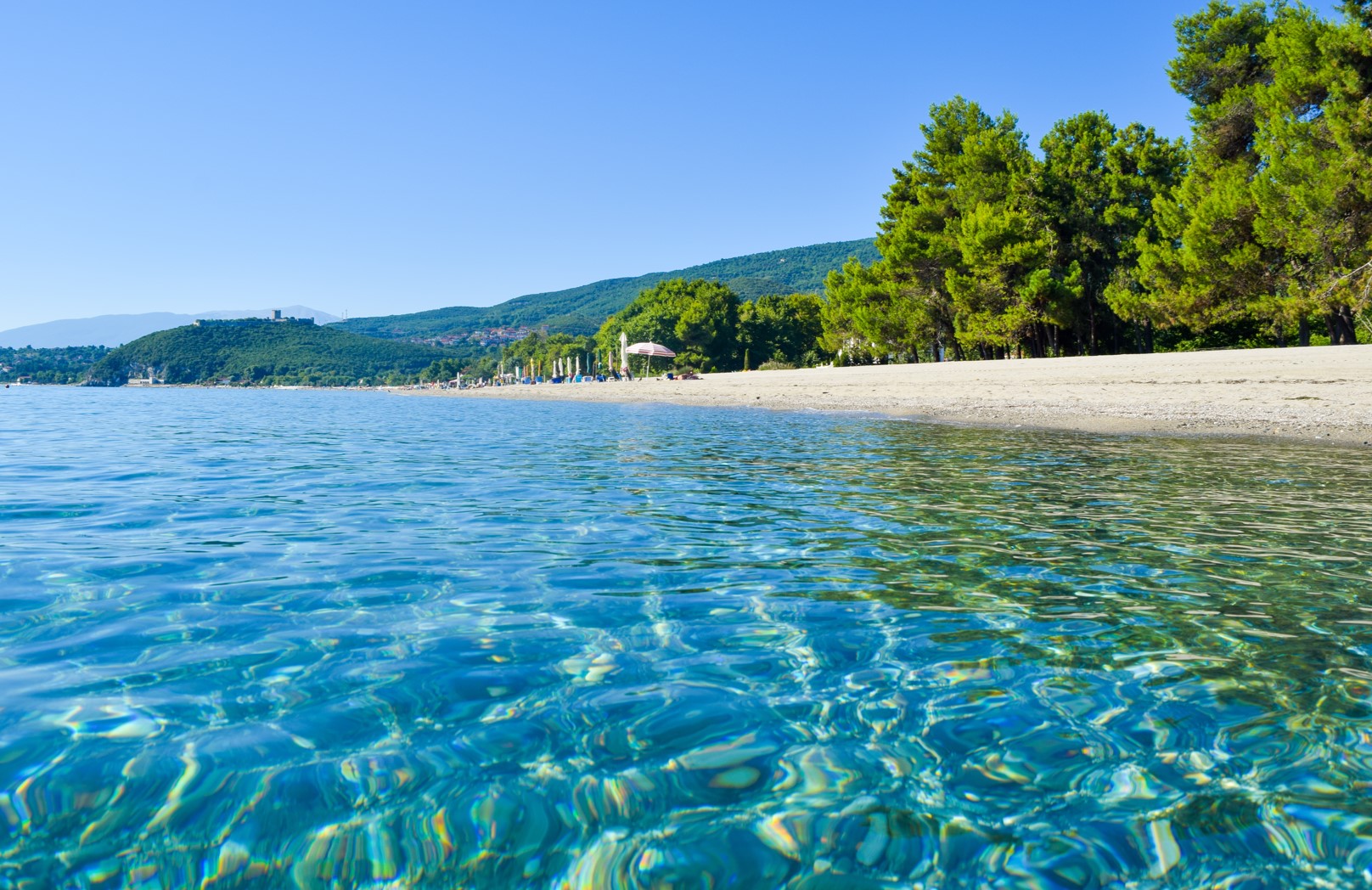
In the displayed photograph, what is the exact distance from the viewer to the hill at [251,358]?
15138 centimetres

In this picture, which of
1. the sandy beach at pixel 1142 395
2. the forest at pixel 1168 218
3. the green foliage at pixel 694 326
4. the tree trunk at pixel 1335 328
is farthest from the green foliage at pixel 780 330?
the tree trunk at pixel 1335 328

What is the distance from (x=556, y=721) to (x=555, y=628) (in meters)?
1.03

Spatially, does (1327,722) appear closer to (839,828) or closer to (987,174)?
(839,828)

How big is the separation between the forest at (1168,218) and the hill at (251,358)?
452ft

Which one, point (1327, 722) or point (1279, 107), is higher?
point (1279, 107)

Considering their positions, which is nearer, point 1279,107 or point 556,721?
point 556,721

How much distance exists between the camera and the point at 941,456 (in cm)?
1160

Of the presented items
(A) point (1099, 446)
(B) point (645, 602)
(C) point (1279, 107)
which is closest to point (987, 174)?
(C) point (1279, 107)

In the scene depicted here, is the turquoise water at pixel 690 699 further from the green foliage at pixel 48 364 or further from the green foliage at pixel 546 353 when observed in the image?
the green foliage at pixel 48 364

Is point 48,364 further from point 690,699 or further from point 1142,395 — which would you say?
point 690,699

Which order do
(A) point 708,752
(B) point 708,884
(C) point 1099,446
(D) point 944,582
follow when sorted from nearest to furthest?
1. (B) point 708,884
2. (A) point 708,752
3. (D) point 944,582
4. (C) point 1099,446

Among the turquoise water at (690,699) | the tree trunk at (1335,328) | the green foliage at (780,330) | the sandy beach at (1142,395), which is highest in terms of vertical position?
the green foliage at (780,330)

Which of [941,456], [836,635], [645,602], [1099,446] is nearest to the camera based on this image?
[836,635]

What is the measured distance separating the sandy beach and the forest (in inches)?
206
